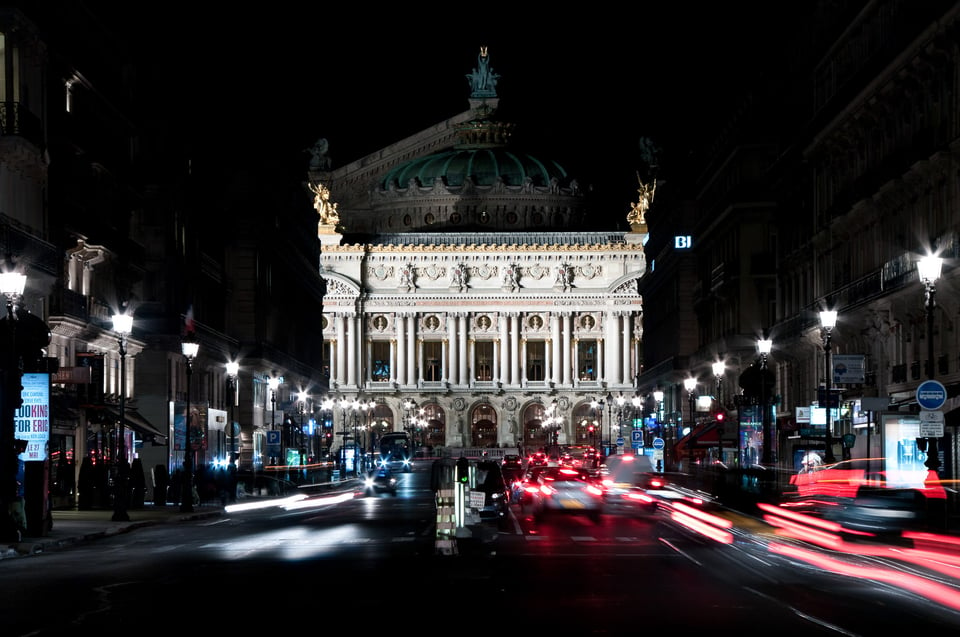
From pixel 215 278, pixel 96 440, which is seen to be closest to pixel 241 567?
pixel 96 440

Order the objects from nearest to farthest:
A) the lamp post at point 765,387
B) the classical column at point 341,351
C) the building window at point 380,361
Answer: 1. the lamp post at point 765,387
2. the classical column at point 341,351
3. the building window at point 380,361

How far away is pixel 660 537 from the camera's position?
1502 inches

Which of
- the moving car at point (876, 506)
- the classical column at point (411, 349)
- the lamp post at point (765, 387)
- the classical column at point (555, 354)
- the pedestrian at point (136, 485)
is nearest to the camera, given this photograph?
the moving car at point (876, 506)

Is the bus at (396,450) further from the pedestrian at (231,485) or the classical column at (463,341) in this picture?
the classical column at (463,341)

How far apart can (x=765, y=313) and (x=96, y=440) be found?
37.3 metres

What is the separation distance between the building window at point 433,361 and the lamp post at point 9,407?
160 meters

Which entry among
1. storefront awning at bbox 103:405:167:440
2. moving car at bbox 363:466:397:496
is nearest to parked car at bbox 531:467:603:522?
storefront awning at bbox 103:405:167:440

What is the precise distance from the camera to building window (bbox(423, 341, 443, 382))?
196750 mm

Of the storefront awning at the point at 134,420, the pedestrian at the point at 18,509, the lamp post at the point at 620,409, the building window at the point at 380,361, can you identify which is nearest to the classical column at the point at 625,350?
the lamp post at the point at 620,409

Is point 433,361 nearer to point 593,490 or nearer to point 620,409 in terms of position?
point 620,409

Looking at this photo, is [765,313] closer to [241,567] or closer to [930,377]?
[930,377]

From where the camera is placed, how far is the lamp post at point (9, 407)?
3572cm

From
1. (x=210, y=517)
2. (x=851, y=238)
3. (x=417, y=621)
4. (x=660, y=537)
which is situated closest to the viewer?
(x=417, y=621)

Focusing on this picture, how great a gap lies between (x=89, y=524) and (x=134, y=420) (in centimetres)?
2108
